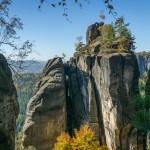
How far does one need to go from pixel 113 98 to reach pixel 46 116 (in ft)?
51.0

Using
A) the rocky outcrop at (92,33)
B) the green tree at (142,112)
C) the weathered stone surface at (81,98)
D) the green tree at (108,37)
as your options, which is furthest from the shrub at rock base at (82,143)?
the rocky outcrop at (92,33)

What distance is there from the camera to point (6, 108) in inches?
445

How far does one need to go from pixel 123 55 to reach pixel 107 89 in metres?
5.93

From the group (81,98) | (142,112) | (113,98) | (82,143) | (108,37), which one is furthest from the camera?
(81,98)

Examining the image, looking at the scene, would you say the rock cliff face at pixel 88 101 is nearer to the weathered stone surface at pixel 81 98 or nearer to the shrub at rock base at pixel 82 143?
the weathered stone surface at pixel 81 98

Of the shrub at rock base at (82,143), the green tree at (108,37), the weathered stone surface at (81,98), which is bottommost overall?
the shrub at rock base at (82,143)

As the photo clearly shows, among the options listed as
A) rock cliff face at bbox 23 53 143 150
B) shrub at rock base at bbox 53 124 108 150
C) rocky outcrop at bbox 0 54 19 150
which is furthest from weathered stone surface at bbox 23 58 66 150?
rocky outcrop at bbox 0 54 19 150

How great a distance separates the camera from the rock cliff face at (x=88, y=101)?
49031 millimetres

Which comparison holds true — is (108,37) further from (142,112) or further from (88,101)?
(142,112)

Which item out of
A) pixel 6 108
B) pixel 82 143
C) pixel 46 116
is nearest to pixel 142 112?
pixel 82 143

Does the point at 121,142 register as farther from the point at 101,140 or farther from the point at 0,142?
the point at 0,142

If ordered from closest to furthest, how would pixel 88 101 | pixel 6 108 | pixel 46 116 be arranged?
1. pixel 6 108
2. pixel 88 101
3. pixel 46 116

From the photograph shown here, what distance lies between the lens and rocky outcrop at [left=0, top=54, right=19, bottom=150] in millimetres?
10711

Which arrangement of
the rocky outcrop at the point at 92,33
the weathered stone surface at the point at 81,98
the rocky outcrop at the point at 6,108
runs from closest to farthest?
the rocky outcrop at the point at 6,108 < the weathered stone surface at the point at 81,98 < the rocky outcrop at the point at 92,33
